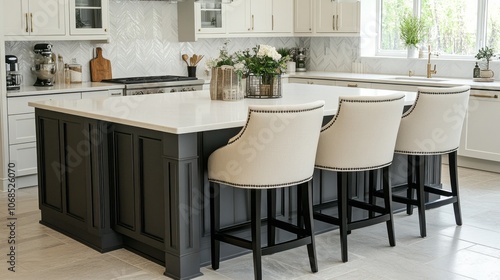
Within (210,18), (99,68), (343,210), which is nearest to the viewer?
(343,210)

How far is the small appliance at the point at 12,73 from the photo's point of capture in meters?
6.17

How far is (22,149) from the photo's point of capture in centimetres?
611

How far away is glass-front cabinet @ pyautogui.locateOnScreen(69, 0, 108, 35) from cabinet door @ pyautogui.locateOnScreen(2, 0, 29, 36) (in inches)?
18.7

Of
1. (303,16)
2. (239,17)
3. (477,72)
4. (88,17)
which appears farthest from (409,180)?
(303,16)

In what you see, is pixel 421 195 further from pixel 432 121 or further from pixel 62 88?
pixel 62 88

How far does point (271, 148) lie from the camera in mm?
3715

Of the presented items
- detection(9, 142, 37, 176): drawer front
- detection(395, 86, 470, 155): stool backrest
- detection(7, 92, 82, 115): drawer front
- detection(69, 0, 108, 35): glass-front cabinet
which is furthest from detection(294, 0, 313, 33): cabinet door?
detection(395, 86, 470, 155): stool backrest

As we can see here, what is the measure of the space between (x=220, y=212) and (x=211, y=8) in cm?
408

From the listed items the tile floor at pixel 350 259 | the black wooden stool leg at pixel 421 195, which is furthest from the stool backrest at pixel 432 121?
the tile floor at pixel 350 259

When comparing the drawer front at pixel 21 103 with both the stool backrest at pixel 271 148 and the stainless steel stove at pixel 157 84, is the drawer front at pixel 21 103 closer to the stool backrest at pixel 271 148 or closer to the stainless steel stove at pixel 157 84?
the stainless steel stove at pixel 157 84

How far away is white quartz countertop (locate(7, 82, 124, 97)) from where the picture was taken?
6.05 metres

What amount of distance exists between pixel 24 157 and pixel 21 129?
25cm

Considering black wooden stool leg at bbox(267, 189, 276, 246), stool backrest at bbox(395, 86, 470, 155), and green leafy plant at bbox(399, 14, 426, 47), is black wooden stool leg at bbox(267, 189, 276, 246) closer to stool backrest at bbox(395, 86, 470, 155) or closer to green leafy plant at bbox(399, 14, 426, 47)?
stool backrest at bbox(395, 86, 470, 155)

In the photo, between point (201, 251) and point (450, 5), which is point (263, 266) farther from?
point (450, 5)
